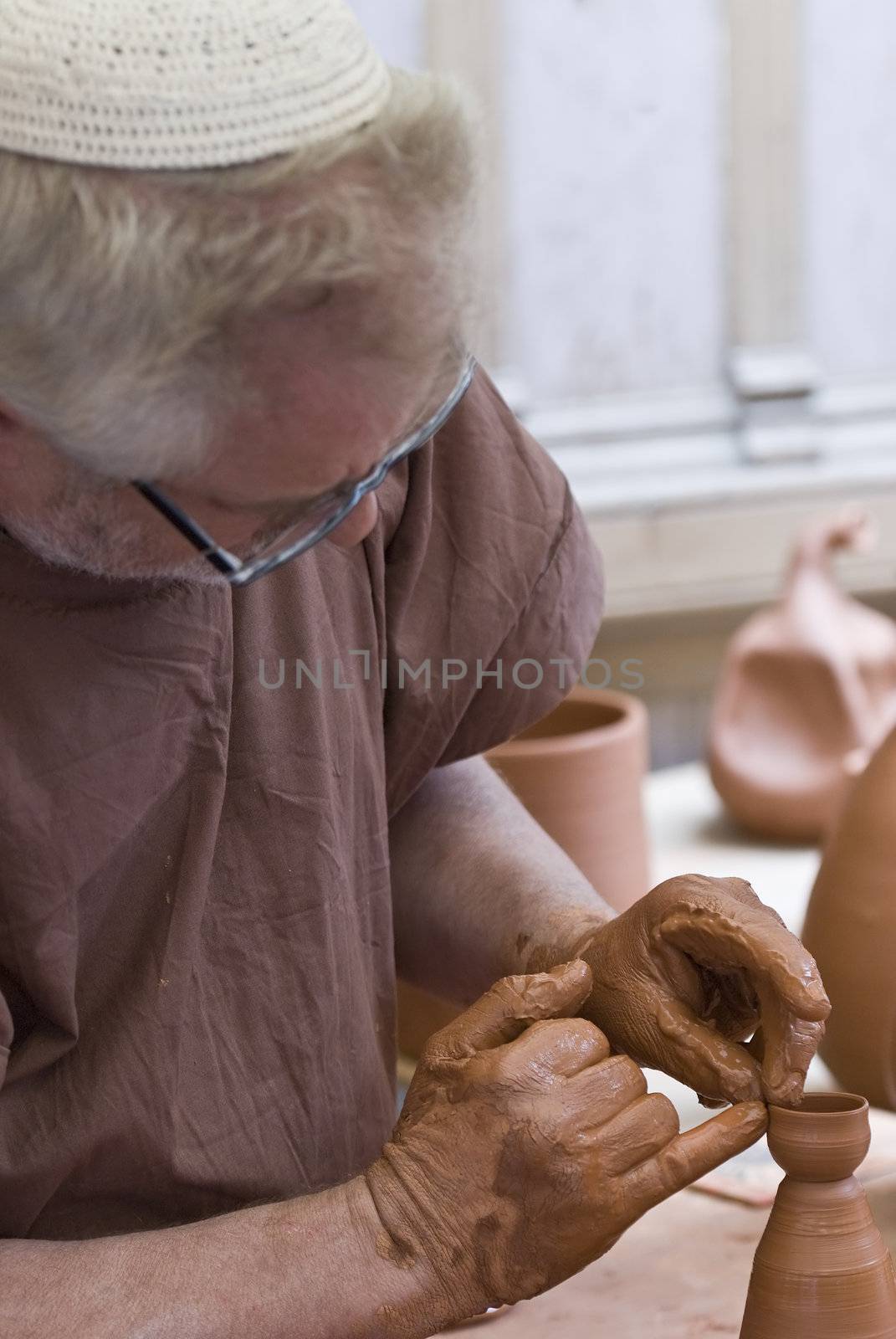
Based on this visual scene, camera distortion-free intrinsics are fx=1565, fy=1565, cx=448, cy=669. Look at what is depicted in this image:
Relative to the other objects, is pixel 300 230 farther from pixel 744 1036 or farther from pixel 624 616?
pixel 624 616

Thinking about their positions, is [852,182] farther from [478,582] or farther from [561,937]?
[561,937]

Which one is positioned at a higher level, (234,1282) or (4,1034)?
(4,1034)

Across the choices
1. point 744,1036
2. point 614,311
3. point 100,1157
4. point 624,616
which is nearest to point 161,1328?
point 100,1157

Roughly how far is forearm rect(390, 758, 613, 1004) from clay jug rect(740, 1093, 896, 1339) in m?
0.28

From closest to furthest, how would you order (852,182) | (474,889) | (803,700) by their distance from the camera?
(474,889), (803,700), (852,182)

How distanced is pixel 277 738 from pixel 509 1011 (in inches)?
10.1

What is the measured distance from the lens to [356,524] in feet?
3.22

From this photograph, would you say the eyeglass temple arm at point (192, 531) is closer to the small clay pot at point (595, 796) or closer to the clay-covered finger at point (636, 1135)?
the clay-covered finger at point (636, 1135)

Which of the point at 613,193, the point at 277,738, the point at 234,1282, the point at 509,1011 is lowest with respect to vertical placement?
the point at 234,1282

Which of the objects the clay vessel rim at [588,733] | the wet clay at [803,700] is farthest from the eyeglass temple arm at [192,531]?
the wet clay at [803,700]

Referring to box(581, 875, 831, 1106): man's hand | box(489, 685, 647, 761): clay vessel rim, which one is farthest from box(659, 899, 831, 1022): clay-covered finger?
box(489, 685, 647, 761): clay vessel rim

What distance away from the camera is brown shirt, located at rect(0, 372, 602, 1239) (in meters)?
0.98

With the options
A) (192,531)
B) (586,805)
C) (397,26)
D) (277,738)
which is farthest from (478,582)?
(397,26)

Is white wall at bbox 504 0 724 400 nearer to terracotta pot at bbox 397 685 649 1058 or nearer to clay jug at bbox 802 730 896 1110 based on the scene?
terracotta pot at bbox 397 685 649 1058
